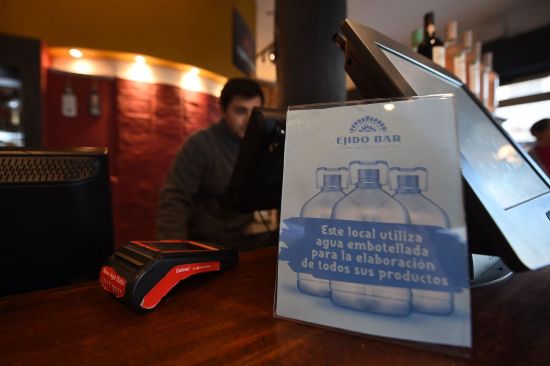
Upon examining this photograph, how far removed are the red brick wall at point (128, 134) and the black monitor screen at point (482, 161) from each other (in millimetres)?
2918

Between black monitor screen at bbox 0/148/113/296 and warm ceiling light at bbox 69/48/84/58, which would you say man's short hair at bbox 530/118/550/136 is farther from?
warm ceiling light at bbox 69/48/84/58

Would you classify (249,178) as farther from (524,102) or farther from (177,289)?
(524,102)

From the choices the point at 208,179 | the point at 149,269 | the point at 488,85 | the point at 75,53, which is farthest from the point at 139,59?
the point at 149,269

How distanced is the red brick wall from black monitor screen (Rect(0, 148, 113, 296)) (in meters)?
2.58

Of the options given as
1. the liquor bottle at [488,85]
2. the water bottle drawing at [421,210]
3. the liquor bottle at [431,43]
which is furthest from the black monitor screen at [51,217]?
the liquor bottle at [488,85]

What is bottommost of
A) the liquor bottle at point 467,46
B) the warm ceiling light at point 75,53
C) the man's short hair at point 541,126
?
the man's short hair at point 541,126

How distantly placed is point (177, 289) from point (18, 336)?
0.19 metres

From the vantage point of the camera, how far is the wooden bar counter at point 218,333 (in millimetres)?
305

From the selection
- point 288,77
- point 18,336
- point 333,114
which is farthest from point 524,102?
point 18,336

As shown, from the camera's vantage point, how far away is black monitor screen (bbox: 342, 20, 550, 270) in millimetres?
370

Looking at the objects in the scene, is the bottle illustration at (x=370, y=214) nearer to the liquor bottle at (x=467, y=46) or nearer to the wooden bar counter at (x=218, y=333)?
the wooden bar counter at (x=218, y=333)

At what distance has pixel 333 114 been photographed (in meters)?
0.39

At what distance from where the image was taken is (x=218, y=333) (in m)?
0.35

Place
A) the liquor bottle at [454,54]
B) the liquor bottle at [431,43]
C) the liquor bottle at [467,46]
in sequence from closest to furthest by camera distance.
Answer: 1. the liquor bottle at [431,43]
2. the liquor bottle at [454,54]
3. the liquor bottle at [467,46]
